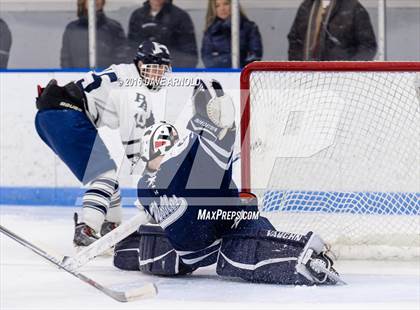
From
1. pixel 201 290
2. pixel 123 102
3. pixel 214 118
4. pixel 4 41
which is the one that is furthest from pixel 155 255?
pixel 4 41

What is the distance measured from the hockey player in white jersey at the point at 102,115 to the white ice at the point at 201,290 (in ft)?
0.97

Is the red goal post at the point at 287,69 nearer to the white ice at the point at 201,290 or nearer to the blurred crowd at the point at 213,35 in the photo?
the white ice at the point at 201,290

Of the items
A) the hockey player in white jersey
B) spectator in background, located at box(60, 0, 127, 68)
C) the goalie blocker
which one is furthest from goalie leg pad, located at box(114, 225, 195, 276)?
spectator in background, located at box(60, 0, 127, 68)

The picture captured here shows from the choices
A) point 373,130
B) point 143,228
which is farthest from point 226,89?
point 143,228

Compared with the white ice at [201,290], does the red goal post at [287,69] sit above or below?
above

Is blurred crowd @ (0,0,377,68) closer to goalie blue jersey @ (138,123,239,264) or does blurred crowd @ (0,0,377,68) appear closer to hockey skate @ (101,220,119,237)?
hockey skate @ (101,220,119,237)

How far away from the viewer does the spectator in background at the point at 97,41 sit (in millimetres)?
6277

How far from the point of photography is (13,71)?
20.5ft

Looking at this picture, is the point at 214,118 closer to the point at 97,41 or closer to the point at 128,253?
the point at 128,253

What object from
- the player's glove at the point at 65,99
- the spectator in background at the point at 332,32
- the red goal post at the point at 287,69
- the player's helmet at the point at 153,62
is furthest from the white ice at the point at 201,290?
the spectator in background at the point at 332,32

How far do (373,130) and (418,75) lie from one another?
0.93ft

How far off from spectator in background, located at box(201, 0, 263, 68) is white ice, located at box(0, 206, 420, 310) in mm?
1766

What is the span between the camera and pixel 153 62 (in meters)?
4.60

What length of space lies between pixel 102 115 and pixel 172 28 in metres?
1.53
